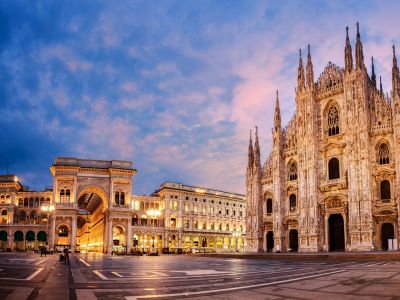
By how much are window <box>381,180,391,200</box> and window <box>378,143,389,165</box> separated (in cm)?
239

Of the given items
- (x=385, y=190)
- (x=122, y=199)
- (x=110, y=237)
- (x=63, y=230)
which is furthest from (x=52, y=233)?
(x=385, y=190)

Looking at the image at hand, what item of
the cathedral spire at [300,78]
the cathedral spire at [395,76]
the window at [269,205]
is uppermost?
the cathedral spire at [300,78]

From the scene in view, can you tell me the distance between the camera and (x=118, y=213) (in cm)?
7612

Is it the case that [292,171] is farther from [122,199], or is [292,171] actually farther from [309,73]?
[122,199]

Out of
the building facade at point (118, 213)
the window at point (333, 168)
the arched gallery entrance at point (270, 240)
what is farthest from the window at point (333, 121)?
the building facade at point (118, 213)

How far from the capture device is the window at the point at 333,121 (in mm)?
54969

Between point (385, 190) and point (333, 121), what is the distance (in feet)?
39.3

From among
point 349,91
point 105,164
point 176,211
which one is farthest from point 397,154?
point 176,211

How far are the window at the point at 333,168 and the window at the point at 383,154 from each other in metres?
5.79

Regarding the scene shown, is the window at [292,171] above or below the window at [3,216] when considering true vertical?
above

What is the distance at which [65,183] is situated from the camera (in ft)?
249

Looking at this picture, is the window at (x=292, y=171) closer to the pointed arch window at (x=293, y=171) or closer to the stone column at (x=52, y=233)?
the pointed arch window at (x=293, y=171)

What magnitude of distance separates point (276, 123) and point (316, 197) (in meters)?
13.4

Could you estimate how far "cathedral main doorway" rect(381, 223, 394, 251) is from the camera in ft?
154
